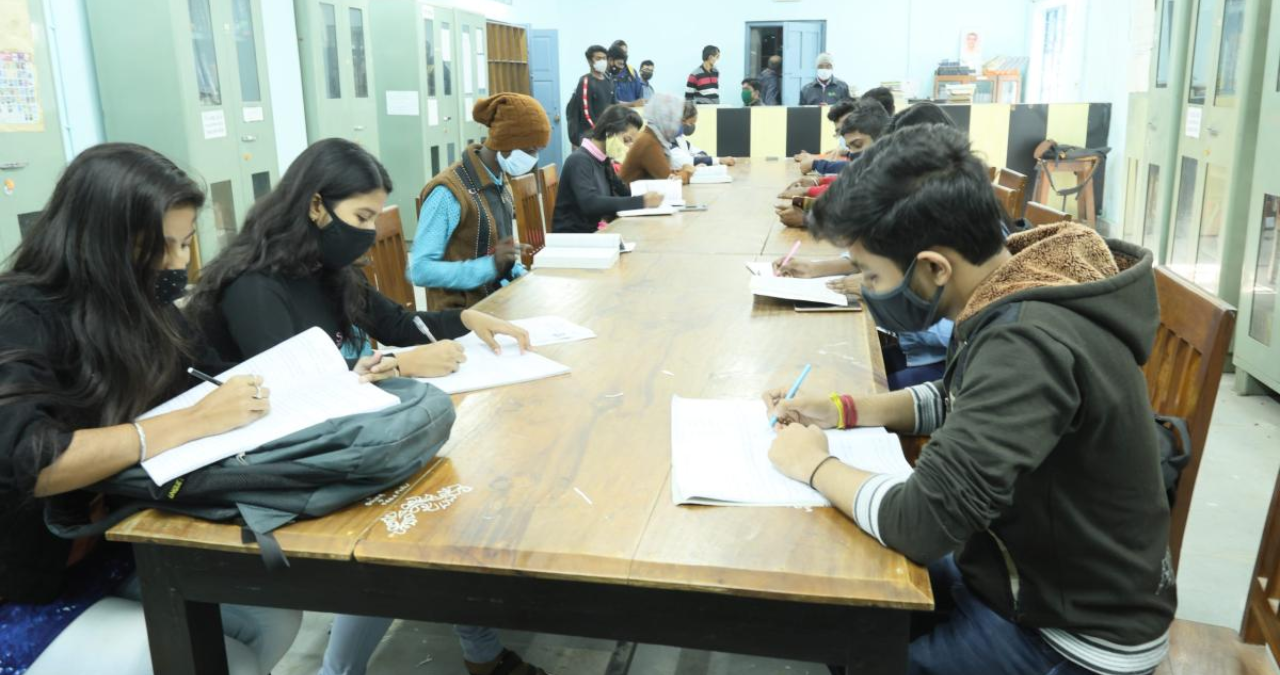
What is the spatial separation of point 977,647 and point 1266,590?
0.47m

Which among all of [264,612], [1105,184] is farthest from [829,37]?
[264,612]

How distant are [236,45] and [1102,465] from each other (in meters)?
4.44

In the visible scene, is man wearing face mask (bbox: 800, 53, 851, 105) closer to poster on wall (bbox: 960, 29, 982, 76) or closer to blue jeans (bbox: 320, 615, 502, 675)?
poster on wall (bbox: 960, 29, 982, 76)

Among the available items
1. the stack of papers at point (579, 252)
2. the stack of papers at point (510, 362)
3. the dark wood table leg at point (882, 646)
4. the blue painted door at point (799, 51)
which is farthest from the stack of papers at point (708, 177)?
the blue painted door at point (799, 51)

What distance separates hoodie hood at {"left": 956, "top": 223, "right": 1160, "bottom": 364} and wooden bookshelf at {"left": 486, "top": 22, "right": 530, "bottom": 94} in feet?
27.4

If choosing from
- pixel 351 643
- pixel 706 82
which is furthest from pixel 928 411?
pixel 706 82

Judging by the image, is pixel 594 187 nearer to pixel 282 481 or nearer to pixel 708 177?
pixel 708 177

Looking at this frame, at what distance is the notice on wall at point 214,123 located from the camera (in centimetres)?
416

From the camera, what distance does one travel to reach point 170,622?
1106 millimetres

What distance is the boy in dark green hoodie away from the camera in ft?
3.13

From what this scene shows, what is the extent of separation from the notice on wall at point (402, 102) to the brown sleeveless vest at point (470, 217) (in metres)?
4.12

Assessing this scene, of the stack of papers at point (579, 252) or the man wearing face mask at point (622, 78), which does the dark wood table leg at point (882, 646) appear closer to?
the stack of papers at point (579, 252)

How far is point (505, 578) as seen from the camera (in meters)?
1.01

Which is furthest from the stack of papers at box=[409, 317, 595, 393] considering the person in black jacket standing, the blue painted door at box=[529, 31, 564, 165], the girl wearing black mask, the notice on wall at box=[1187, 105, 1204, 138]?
the blue painted door at box=[529, 31, 564, 165]
